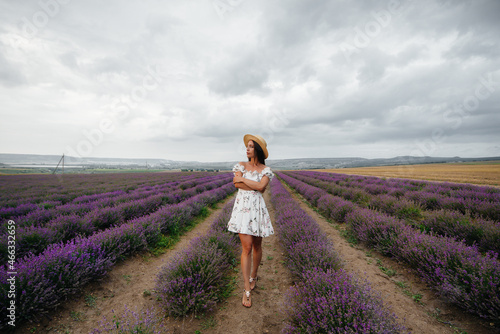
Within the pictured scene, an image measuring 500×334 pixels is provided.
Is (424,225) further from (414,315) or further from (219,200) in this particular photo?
(219,200)

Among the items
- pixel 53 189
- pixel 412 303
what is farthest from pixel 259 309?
pixel 53 189

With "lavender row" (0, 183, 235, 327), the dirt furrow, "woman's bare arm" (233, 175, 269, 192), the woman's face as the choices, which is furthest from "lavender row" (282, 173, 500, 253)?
"lavender row" (0, 183, 235, 327)

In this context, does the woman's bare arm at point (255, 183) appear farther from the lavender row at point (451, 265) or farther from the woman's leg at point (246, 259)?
the lavender row at point (451, 265)

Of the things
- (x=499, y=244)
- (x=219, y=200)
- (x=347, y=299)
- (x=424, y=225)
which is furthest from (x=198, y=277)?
(x=219, y=200)

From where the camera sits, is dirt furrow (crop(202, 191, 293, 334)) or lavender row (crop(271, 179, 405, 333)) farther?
dirt furrow (crop(202, 191, 293, 334))

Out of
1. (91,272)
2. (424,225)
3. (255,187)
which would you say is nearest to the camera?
(255,187)

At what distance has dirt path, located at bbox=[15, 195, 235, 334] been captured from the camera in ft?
7.08

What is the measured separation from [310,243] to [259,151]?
1.84m

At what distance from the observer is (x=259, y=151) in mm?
2805

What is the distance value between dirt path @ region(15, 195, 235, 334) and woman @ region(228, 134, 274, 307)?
3.61ft

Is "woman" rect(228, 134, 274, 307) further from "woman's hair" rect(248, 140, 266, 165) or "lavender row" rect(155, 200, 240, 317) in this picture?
"lavender row" rect(155, 200, 240, 317)

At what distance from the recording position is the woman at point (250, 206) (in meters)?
2.56

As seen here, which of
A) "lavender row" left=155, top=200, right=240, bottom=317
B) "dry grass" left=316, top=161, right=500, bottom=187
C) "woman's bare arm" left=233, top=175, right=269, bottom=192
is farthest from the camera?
"dry grass" left=316, top=161, right=500, bottom=187

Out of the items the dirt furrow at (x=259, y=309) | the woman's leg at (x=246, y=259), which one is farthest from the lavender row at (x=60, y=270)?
the woman's leg at (x=246, y=259)
